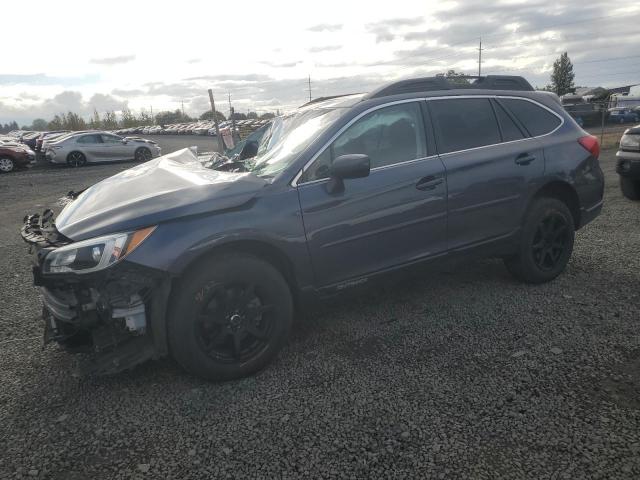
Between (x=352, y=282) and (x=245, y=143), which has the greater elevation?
(x=245, y=143)

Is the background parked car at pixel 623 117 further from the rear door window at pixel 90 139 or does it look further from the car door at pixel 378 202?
the car door at pixel 378 202

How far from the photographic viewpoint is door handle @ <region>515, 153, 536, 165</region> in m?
4.23

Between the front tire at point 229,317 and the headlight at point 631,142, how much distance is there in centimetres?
658

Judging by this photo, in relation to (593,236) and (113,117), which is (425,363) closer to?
(593,236)

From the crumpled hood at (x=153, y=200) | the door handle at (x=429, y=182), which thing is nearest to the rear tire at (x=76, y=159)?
the crumpled hood at (x=153, y=200)

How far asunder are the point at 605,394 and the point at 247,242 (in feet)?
7.55

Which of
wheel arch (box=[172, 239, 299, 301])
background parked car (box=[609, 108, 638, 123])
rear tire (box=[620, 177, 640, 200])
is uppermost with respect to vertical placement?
wheel arch (box=[172, 239, 299, 301])

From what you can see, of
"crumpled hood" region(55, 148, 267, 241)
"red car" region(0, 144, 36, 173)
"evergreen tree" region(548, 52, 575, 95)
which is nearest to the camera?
"crumpled hood" region(55, 148, 267, 241)

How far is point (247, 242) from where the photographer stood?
10.4 ft

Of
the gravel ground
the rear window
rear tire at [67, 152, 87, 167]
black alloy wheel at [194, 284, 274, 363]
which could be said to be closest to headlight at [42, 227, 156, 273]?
black alloy wheel at [194, 284, 274, 363]

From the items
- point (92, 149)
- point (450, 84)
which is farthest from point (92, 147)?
point (450, 84)

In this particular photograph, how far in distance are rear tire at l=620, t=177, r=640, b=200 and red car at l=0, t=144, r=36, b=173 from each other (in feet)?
67.0

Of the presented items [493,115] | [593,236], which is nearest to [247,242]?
[493,115]

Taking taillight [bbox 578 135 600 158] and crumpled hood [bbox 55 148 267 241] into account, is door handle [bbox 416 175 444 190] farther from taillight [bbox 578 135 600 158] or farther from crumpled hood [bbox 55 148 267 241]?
taillight [bbox 578 135 600 158]
